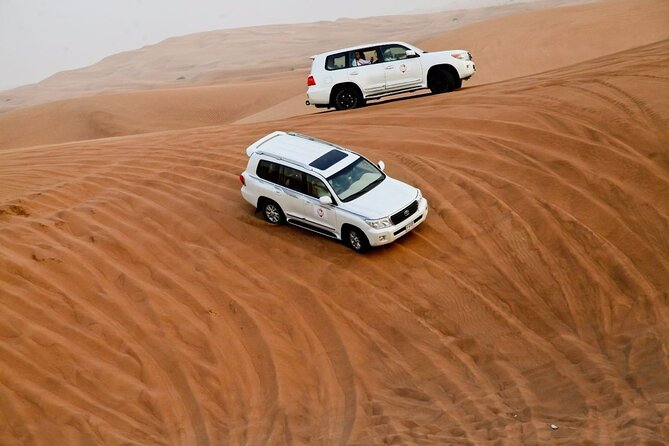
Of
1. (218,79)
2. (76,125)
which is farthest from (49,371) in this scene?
(218,79)

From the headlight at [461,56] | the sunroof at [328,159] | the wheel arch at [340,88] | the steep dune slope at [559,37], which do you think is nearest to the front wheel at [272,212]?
the sunroof at [328,159]

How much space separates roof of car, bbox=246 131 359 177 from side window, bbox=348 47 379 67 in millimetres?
4888

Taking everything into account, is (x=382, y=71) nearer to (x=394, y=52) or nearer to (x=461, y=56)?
(x=394, y=52)

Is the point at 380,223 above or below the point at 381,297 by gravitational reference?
above

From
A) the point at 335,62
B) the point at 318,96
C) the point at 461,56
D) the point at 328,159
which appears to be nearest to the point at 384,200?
the point at 328,159

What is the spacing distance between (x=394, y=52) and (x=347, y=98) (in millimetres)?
1679

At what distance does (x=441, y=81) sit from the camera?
62.2 ft

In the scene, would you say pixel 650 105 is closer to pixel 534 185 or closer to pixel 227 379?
pixel 534 185

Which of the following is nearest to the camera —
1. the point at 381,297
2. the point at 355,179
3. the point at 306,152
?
the point at 381,297

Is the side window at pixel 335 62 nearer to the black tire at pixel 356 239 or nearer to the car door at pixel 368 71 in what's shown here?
the car door at pixel 368 71

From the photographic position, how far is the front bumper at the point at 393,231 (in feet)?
40.3

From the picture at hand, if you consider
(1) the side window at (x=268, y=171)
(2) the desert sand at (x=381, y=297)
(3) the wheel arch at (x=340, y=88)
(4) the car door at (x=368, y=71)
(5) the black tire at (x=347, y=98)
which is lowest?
(2) the desert sand at (x=381, y=297)

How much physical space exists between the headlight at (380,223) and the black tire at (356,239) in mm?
272

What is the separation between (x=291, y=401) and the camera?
996 cm
